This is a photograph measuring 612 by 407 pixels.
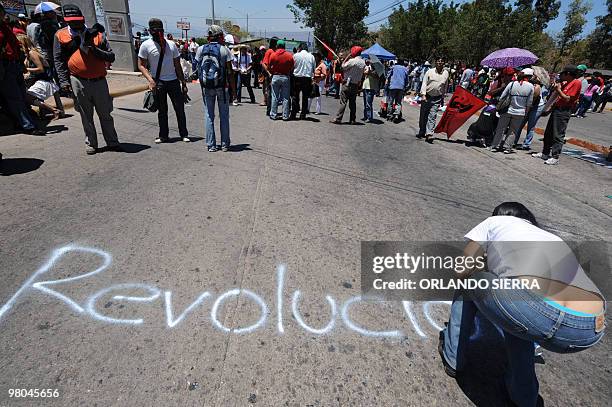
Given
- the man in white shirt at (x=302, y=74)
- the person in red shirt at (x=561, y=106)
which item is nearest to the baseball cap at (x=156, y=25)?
the man in white shirt at (x=302, y=74)

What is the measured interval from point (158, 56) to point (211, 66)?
0.91m

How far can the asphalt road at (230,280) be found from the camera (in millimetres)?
2020

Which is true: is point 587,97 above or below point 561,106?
below

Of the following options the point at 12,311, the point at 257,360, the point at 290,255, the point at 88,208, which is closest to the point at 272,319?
the point at 257,360

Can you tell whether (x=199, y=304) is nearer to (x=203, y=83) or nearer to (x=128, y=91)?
(x=203, y=83)

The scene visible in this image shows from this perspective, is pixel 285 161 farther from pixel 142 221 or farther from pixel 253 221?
pixel 142 221

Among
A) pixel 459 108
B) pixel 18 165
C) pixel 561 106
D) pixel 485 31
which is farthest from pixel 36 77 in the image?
pixel 485 31

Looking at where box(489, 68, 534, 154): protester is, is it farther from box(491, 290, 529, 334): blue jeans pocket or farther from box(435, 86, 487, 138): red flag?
box(491, 290, 529, 334): blue jeans pocket

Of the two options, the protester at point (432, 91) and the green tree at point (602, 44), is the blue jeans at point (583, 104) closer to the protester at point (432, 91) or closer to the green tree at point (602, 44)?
the protester at point (432, 91)

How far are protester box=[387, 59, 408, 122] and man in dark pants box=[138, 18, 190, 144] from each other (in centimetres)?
616

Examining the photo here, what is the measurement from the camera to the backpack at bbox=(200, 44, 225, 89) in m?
5.46

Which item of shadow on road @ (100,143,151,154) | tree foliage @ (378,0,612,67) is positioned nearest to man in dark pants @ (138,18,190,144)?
shadow on road @ (100,143,151,154)

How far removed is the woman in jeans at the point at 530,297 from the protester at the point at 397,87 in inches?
343

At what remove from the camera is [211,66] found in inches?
215
